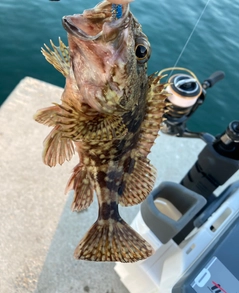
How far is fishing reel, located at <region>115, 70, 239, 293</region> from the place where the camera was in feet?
6.66

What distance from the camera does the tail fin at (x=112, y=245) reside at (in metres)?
1.92

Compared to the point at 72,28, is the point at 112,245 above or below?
below

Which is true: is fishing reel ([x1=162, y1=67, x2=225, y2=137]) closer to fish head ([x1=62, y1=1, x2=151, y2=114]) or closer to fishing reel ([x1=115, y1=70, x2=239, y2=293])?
fishing reel ([x1=115, y1=70, x2=239, y2=293])

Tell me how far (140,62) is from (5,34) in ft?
20.1

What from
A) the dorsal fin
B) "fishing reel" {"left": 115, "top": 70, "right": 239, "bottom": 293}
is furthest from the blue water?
the dorsal fin

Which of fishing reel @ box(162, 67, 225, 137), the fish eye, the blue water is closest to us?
the fish eye

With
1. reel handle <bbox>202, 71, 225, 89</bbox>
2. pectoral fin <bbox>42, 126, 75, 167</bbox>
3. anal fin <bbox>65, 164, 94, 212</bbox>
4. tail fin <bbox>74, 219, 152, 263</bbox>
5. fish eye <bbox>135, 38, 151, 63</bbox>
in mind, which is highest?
fish eye <bbox>135, 38, 151, 63</bbox>

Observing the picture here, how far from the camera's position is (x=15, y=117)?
14.0 feet

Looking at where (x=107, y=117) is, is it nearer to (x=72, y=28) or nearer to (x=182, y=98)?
(x=72, y=28)

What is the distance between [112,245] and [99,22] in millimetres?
1348

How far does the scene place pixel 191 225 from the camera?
11.0 feet

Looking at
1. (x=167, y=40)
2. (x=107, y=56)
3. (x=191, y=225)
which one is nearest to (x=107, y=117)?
(x=107, y=56)

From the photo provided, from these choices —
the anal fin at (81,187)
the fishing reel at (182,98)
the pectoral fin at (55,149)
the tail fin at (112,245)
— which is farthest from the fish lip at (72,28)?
the fishing reel at (182,98)

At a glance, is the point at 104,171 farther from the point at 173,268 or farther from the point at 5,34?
the point at 5,34
